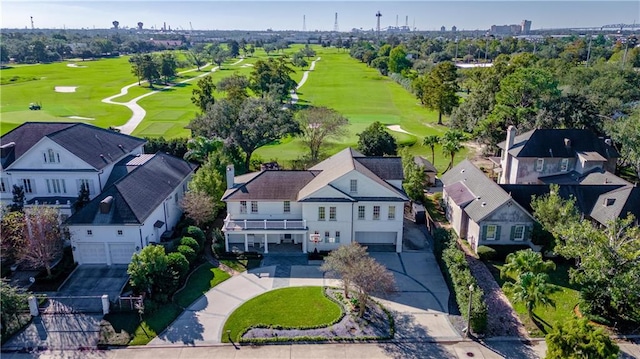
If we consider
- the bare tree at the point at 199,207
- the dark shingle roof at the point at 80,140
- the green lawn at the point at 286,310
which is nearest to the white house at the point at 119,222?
the bare tree at the point at 199,207

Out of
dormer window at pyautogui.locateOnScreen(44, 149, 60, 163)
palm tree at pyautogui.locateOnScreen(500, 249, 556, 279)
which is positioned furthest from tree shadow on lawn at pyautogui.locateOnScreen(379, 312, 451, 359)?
dormer window at pyautogui.locateOnScreen(44, 149, 60, 163)

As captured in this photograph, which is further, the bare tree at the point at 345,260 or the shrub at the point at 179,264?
the shrub at the point at 179,264

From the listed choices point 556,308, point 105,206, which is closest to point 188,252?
point 105,206

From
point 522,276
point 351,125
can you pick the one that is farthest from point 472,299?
point 351,125

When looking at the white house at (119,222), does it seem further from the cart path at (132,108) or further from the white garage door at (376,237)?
the cart path at (132,108)

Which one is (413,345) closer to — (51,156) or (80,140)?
(51,156)

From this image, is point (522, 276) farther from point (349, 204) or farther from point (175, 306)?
point (175, 306)
